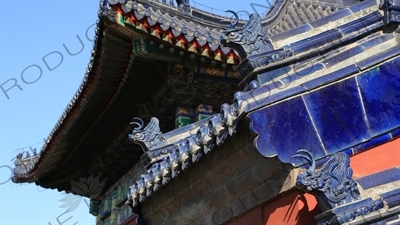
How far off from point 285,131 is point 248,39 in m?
0.94

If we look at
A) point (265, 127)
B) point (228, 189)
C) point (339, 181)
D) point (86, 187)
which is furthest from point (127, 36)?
point (86, 187)

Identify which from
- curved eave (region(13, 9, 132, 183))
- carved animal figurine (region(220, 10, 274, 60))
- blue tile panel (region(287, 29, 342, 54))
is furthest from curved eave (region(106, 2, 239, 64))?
blue tile panel (region(287, 29, 342, 54))

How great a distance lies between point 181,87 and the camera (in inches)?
345

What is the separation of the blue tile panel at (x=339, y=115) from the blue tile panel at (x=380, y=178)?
363mm

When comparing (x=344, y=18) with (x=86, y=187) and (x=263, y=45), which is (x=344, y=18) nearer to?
(x=263, y=45)

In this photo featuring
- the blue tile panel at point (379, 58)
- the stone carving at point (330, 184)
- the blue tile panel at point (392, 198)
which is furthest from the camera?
the blue tile panel at point (379, 58)

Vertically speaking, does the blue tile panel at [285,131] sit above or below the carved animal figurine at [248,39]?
below

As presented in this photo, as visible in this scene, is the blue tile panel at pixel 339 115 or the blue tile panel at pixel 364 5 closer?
the blue tile panel at pixel 339 115

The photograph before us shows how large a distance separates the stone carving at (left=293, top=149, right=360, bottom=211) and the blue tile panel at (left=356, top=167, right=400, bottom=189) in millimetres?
128

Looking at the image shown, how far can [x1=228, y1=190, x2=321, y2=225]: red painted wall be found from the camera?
14.2 feet

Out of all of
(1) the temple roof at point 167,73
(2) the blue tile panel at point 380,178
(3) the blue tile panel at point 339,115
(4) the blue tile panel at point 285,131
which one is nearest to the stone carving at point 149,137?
(1) the temple roof at point 167,73

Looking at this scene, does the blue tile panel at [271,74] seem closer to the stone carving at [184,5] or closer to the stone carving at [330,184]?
the stone carving at [330,184]

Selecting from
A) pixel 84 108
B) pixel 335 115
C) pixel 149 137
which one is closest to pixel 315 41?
pixel 335 115

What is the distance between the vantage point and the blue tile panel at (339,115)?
437 centimetres
